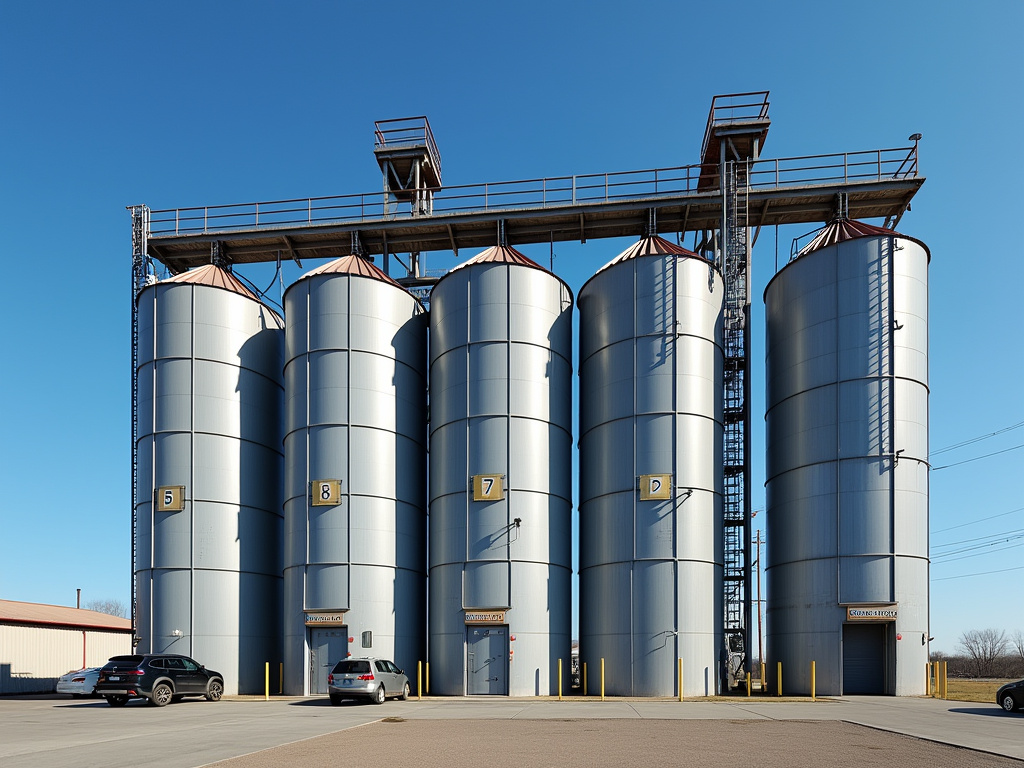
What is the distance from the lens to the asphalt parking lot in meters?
14.1

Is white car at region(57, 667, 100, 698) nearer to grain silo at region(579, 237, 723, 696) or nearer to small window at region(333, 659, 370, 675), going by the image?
small window at region(333, 659, 370, 675)

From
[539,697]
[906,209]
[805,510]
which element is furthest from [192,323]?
[906,209]

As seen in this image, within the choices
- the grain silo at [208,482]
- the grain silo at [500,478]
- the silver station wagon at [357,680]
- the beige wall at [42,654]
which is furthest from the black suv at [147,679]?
the beige wall at [42,654]

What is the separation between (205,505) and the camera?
36.3m

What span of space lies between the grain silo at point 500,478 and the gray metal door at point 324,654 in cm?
360

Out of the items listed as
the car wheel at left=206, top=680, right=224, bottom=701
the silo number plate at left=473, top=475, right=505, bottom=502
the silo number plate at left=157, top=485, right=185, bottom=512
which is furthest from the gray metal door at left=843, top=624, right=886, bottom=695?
the silo number plate at left=157, top=485, right=185, bottom=512

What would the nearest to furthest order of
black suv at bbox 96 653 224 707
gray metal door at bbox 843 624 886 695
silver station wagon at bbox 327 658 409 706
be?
silver station wagon at bbox 327 658 409 706 → black suv at bbox 96 653 224 707 → gray metal door at bbox 843 624 886 695

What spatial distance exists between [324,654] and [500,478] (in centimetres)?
972

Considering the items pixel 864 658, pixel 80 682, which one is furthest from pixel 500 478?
pixel 80 682

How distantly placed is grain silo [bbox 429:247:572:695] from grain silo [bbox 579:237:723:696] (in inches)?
60.2

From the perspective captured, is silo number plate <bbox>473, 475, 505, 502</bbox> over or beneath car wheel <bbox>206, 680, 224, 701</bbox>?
over

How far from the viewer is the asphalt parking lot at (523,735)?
46.2 feet

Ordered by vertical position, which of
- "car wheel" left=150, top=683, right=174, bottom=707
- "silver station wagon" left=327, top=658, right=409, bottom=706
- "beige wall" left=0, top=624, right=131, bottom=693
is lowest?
"beige wall" left=0, top=624, right=131, bottom=693

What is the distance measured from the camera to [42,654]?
4347 centimetres
